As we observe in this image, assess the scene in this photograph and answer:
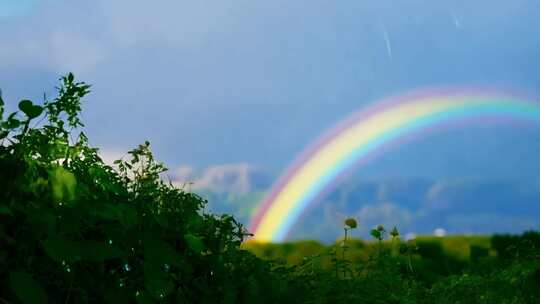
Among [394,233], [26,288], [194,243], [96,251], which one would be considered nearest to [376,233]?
[394,233]

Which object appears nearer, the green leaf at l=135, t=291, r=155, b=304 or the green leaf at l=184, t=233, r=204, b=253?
the green leaf at l=135, t=291, r=155, b=304

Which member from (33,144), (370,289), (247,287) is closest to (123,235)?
(33,144)

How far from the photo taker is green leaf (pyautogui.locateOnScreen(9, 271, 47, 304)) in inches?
64.3

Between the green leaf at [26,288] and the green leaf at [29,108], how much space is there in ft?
1.37

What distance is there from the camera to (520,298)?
3.42 m

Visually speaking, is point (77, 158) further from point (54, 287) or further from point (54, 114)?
point (54, 287)

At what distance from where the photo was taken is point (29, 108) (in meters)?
1.81

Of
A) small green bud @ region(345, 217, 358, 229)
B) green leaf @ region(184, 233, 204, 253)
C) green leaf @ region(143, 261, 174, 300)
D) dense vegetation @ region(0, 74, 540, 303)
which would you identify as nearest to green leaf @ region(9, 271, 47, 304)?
dense vegetation @ region(0, 74, 540, 303)

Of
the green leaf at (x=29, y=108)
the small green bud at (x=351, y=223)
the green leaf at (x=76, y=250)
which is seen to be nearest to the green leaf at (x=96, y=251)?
the green leaf at (x=76, y=250)

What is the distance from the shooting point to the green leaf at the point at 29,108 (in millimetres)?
1802

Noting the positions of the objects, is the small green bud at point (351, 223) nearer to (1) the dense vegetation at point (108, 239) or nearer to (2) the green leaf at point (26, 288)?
(1) the dense vegetation at point (108, 239)

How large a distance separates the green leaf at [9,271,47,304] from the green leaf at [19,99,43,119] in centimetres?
42

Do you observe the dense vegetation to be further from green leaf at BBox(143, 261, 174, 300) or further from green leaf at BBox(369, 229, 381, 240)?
green leaf at BBox(369, 229, 381, 240)

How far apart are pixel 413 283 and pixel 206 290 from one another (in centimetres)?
153
